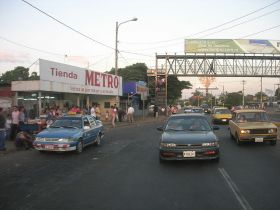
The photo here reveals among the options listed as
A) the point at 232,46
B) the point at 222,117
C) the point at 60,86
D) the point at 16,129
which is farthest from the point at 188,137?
the point at 232,46

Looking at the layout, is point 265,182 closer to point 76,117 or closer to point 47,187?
point 47,187

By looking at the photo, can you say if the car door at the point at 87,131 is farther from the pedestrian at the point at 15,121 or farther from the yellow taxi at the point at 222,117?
the yellow taxi at the point at 222,117

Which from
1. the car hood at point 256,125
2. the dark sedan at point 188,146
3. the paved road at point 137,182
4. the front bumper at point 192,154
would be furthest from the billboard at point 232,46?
the front bumper at point 192,154

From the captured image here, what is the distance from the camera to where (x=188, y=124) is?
41.3ft

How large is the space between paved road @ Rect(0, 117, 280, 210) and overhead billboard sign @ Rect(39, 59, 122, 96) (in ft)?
37.9

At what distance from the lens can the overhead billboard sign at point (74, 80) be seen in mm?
24669

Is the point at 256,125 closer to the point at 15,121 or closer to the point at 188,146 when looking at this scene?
the point at 188,146

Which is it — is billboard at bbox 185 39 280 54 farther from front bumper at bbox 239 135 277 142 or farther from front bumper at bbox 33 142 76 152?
front bumper at bbox 33 142 76 152

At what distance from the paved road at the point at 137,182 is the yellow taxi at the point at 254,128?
6.28 feet

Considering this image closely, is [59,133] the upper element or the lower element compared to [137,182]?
upper

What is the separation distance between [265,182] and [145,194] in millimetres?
2774

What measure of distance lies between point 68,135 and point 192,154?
526 centimetres

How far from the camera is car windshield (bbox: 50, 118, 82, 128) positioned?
1548cm

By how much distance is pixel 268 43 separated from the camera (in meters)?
61.6
